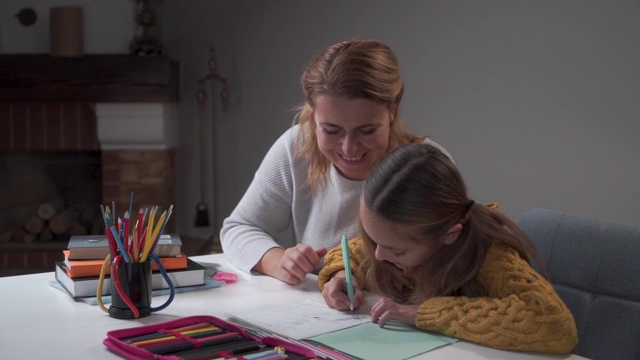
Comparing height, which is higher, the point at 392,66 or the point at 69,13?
the point at 69,13

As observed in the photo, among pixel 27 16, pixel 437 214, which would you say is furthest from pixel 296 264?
pixel 27 16

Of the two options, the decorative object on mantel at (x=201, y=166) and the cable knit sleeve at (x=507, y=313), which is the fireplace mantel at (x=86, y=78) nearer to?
the decorative object on mantel at (x=201, y=166)

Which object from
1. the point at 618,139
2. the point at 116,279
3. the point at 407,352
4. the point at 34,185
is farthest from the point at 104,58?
the point at 407,352

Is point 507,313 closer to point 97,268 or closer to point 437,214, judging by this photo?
point 437,214

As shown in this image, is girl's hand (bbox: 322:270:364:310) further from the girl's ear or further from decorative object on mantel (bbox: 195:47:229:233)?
decorative object on mantel (bbox: 195:47:229:233)

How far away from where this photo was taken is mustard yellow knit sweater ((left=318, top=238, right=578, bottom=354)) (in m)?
1.17

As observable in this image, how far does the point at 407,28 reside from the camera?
10.3 feet

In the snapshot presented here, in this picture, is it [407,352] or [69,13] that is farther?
[69,13]

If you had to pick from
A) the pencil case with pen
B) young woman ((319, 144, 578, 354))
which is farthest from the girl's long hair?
the pencil case with pen

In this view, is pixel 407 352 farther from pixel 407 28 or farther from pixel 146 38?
pixel 146 38

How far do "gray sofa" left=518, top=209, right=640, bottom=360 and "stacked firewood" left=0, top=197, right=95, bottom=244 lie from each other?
295cm

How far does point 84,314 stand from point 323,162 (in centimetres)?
71

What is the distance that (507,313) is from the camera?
1193 mm

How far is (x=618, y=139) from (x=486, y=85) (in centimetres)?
53
